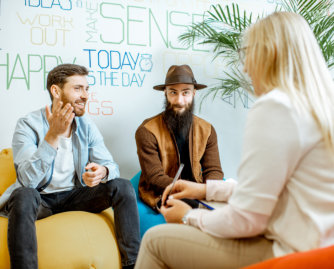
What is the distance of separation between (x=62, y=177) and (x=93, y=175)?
299 millimetres

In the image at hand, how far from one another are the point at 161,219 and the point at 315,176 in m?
1.46

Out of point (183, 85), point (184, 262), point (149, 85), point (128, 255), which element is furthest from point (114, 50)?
point (184, 262)

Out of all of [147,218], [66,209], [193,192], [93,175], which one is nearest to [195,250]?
[193,192]

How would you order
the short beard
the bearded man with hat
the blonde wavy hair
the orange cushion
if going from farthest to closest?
1. the short beard
2. the bearded man with hat
3. the blonde wavy hair
4. the orange cushion

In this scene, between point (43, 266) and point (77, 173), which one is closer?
point (43, 266)

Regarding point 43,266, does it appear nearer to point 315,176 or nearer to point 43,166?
point 43,166

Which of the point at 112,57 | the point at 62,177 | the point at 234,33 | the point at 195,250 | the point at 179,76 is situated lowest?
the point at 62,177

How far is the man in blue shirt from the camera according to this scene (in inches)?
72.6

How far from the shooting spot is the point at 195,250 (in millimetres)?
1031

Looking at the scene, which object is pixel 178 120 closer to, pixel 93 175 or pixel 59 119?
pixel 93 175

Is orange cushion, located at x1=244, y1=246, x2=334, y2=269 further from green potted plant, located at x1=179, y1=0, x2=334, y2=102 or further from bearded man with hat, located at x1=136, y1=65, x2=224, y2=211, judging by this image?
green potted plant, located at x1=179, y1=0, x2=334, y2=102

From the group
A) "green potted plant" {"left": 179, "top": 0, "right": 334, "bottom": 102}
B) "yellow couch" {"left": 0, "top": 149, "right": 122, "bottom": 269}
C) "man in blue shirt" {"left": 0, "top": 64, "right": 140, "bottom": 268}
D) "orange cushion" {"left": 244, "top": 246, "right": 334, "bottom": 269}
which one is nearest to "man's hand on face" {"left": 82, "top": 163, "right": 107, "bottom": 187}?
"man in blue shirt" {"left": 0, "top": 64, "right": 140, "bottom": 268}

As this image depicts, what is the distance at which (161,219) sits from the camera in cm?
226

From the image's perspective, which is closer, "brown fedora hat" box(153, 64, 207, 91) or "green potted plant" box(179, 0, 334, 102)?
"brown fedora hat" box(153, 64, 207, 91)
